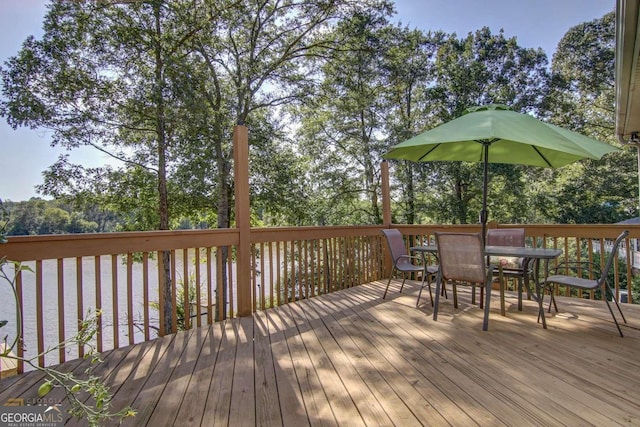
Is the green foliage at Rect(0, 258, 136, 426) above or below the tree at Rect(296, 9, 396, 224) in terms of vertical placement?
below

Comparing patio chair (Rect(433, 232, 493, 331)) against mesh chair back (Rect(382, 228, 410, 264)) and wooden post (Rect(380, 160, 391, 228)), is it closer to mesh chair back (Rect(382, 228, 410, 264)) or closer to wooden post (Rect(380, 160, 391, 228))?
mesh chair back (Rect(382, 228, 410, 264))

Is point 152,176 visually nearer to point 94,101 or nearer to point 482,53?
point 94,101

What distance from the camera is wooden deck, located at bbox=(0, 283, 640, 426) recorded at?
1.70 m

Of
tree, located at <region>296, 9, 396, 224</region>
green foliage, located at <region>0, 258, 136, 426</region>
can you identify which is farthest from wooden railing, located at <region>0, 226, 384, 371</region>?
tree, located at <region>296, 9, 396, 224</region>

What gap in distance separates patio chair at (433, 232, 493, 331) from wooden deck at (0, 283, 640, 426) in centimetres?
41

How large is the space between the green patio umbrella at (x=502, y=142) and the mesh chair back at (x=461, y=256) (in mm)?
695

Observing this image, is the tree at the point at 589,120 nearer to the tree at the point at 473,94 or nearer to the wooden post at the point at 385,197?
the tree at the point at 473,94

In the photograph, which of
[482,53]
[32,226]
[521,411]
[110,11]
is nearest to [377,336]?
[521,411]

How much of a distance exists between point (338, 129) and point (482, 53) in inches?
226

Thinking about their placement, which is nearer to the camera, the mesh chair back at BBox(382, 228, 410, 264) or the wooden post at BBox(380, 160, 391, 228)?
the mesh chair back at BBox(382, 228, 410, 264)

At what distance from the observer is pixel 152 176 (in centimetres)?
905

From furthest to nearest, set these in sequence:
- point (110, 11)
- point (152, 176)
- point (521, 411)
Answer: point (152, 176) → point (110, 11) → point (521, 411)

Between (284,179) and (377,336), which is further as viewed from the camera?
(284,179)

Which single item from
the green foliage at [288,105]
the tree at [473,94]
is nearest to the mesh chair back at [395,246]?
the green foliage at [288,105]
